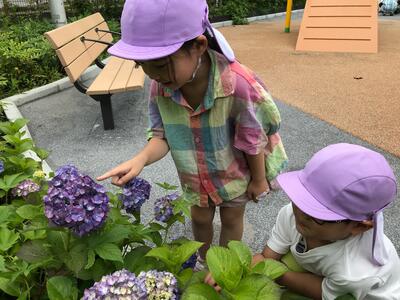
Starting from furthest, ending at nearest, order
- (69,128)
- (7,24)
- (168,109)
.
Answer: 1. (7,24)
2. (69,128)
3. (168,109)

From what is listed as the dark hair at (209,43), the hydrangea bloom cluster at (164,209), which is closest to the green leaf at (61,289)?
the hydrangea bloom cluster at (164,209)

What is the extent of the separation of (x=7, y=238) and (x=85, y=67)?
10.6 ft

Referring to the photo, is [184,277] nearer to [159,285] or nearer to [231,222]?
[159,285]

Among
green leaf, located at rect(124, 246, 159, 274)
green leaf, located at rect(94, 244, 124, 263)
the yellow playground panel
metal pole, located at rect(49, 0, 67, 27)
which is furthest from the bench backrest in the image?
the yellow playground panel

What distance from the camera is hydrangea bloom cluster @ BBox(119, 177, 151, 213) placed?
56.6 inches

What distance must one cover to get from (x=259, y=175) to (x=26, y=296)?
101cm

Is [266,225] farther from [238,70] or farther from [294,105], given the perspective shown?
[294,105]

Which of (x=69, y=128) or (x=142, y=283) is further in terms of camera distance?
(x=69, y=128)

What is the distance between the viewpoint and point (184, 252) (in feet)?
4.12

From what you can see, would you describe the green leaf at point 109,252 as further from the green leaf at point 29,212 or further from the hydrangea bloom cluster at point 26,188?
the hydrangea bloom cluster at point 26,188

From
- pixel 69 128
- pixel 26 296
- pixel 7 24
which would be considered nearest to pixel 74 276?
pixel 26 296

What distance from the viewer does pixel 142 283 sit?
0.97 metres

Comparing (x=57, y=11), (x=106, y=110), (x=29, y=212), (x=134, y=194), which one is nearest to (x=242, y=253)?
(x=134, y=194)

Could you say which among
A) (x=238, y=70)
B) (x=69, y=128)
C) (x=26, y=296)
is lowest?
(x=69, y=128)
